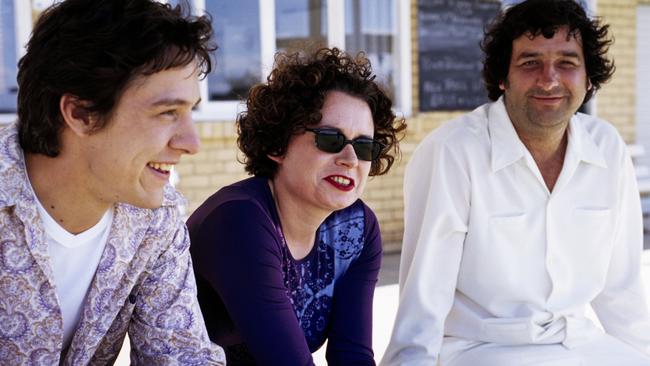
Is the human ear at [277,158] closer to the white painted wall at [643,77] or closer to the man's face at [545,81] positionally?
the man's face at [545,81]

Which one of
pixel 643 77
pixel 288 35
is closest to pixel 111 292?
pixel 288 35

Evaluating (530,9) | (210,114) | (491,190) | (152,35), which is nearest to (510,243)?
(491,190)

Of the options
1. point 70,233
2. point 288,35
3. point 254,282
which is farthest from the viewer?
point 288,35

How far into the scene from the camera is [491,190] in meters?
3.11

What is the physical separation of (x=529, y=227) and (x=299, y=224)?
89cm

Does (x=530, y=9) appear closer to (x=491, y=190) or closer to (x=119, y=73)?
(x=491, y=190)

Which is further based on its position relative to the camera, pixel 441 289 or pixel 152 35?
pixel 441 289

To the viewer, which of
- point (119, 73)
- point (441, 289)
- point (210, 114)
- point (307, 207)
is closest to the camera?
point (119, 73)

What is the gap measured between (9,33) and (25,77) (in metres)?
4.64

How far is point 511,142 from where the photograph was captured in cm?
317

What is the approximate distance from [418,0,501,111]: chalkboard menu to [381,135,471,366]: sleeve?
5213 mm

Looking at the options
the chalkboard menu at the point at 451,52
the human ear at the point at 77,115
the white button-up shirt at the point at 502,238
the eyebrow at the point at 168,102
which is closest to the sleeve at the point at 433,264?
the white button-up shirt at the point at 502,238

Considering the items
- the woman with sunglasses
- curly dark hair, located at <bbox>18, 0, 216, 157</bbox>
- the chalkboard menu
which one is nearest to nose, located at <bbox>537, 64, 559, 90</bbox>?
the woman with sunglasses

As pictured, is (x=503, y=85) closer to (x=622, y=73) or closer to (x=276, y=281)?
(x=276, y=281)
